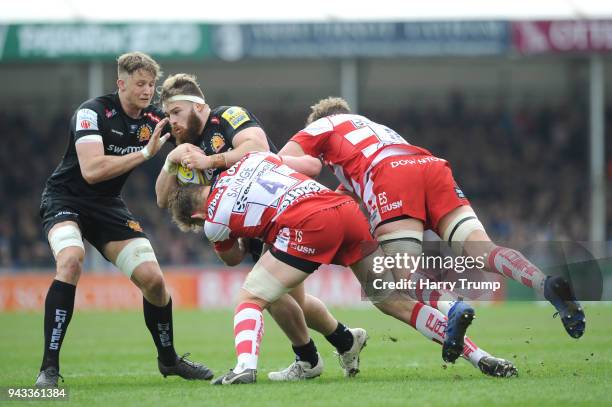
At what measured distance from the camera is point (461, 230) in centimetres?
734

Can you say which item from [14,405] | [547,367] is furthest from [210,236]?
[547,367]

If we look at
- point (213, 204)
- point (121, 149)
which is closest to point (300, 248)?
point (213, 204)

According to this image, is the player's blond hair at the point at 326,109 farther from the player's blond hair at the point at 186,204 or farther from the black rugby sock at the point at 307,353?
the black rugby sock at the point at 307,353

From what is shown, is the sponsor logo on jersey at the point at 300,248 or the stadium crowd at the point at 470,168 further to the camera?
the stadium crowd at the point at 470,168

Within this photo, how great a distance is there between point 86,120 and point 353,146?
2.03 m

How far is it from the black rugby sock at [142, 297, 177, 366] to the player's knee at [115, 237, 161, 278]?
11.3 inches

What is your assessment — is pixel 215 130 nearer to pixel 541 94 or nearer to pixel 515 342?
pixel 515 342

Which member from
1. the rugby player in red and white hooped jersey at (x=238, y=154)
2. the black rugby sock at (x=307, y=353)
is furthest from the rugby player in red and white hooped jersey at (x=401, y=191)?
the black rugby sock at (x=307, y=353)

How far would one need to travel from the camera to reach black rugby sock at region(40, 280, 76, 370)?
7297 mm

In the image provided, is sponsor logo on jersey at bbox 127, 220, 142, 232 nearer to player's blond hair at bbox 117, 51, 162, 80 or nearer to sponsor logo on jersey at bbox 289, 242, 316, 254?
player's blond hair at bbox 117, 51, 162, 80

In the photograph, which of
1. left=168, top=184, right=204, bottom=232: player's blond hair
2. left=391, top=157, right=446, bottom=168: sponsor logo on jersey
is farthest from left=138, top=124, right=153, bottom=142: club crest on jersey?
left=391, top=157, right=446, bottom=168: sponsor logo on jersey

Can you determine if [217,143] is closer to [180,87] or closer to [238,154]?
[238,154]

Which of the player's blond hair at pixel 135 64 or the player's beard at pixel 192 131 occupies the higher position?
the player's blond hair at pixel 135 64

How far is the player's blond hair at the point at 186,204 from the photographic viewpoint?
6977 millimetres
